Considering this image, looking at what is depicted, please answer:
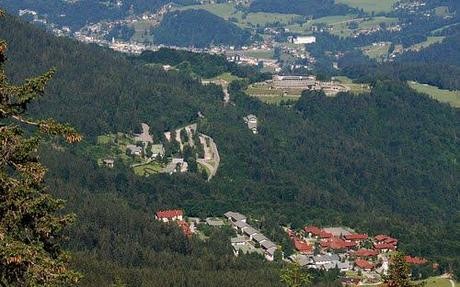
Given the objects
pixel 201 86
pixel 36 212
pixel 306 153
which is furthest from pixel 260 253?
pixel 201 86

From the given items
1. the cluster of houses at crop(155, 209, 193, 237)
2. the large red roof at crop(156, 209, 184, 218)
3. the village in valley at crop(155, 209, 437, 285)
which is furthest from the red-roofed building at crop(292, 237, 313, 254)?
the large red roof at crop(156, 209, 184, 218)

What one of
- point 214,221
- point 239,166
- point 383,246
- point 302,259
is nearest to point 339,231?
point 383,246

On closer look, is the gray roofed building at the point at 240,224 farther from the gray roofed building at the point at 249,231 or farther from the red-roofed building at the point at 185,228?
the red-roofed building at the point at 185,228

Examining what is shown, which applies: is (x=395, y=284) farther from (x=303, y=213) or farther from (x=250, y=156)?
(x=250, y=156)

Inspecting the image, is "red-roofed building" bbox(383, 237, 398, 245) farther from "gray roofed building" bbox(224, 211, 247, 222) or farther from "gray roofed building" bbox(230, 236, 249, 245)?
"gray roofed building" bbox(224, 211, 247, 222)

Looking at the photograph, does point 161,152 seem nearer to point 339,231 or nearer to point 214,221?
point 214,221

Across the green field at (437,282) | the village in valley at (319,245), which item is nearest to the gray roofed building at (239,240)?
the village in valley at (319,245)
